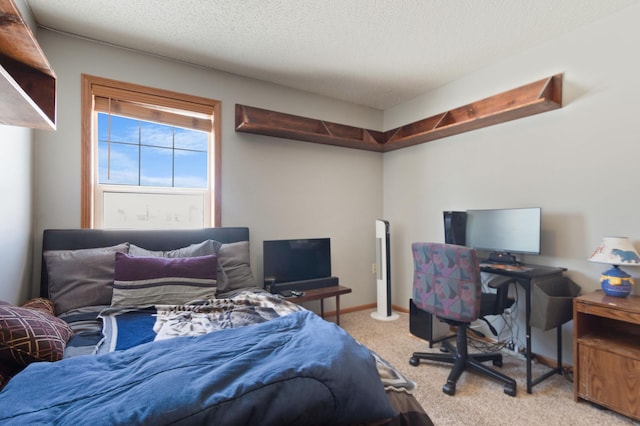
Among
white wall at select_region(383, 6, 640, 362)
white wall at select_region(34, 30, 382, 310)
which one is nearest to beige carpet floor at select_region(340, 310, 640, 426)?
white wall at select_region(383, 6, 640, 362)

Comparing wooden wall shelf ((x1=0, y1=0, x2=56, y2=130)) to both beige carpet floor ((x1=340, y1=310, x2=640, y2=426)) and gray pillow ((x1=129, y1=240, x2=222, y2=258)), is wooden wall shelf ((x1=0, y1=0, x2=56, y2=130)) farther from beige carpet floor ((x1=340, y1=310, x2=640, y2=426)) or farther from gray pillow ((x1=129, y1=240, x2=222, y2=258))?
beige carpet floor ((x1=340, y1=310, x2=640, y2=426))

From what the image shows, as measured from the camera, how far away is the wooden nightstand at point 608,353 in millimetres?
1817

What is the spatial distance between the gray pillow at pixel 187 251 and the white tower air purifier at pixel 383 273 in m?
1.87

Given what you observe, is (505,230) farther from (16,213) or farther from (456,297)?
(16,213)

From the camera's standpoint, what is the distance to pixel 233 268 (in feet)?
8.85

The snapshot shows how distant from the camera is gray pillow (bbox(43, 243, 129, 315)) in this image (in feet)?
6.88

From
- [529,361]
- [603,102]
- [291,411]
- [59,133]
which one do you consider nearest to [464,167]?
[603,102]

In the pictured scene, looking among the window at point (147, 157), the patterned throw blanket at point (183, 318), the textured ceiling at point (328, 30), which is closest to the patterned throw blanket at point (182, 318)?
the patterned throw blanket at point (183, 318)

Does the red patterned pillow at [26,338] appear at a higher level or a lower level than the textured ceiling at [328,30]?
lower

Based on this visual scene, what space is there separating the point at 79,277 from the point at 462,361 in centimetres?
285

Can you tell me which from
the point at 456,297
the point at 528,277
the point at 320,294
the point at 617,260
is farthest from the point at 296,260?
the point at 617,260

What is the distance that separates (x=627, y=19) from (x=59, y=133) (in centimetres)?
433

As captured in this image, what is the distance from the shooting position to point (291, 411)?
0.70 metres

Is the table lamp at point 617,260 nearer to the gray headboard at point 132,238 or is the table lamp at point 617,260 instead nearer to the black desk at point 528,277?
the black desk at point 528,277
